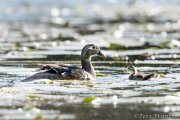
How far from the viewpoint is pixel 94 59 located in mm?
20359

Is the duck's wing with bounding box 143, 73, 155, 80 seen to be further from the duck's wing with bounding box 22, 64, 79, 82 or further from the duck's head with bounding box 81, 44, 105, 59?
the duck's head with bounding box 81, 44, 105, 59

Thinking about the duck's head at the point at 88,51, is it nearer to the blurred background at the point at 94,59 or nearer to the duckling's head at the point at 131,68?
the blurred background at the point at 94,59

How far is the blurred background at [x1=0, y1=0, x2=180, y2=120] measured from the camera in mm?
12227

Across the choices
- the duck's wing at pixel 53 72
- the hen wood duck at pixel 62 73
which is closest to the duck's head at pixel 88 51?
the hen wood duck at pixel 62 73

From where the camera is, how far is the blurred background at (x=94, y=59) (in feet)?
40.1

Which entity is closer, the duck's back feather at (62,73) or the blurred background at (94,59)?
the blurred background at (94,59)

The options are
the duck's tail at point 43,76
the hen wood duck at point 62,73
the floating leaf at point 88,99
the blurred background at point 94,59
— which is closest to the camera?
the blurred background at point 94,59

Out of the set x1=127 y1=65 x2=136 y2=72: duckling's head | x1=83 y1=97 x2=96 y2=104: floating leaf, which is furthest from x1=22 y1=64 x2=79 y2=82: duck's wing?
x1=83 y1=97 x2=96 y2=104: floating leaf

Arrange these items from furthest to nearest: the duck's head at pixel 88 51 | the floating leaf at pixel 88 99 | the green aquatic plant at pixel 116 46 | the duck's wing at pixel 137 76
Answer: the green aquatic plant at pixel 116 46 → the duck's head at pixel 88 51 → the duck's wing at pixel 137 76 → the floating leaf at pixel 88 99

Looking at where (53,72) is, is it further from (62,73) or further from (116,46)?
(116,46)

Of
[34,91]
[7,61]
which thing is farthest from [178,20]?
[34,91]

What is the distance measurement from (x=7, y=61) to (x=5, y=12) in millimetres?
15602

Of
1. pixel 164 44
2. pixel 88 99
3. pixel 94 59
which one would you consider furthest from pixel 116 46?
pixel 88 99

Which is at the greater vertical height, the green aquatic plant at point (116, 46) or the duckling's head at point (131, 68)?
the green aquatic plant at point (116, 46)
